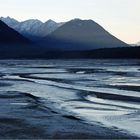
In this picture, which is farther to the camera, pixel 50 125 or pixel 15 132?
pixel 50 125

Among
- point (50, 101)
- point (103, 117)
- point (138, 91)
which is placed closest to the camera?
point (103, 117)

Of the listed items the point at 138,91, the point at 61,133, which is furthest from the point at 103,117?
the point at 138,91

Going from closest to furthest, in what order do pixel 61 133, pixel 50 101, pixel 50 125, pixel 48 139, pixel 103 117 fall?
pixel 48 139
pixel 61 133
pixel 50 125
pixel 103 117
pixel 50 101

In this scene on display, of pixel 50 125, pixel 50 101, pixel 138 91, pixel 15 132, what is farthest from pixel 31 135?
pixel 138 91

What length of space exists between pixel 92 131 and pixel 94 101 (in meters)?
10.5

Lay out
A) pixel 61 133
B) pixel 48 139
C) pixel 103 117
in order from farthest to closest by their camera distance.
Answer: pixel 103 117 < pixel 61 133 < pixel 48 139

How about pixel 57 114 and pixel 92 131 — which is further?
pixel 57 114

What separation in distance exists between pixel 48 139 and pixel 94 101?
1203 cm

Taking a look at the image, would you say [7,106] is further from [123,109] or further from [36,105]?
[123,109]

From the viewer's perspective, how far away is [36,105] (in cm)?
2334

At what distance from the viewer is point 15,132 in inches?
605

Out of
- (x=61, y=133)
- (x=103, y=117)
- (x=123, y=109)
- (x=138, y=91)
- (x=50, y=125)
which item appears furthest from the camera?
(x=138, y=91)

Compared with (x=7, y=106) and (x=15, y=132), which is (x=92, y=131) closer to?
(x=15, y=132)

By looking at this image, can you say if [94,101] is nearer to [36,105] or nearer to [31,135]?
[36,105]
